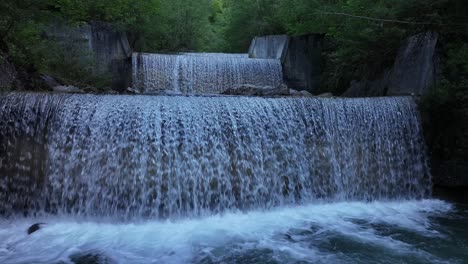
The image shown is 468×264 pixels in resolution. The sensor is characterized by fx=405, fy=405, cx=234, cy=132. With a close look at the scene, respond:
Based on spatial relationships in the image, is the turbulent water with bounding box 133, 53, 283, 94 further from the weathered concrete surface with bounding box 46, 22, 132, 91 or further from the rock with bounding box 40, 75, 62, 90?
the rock with bounding box 40, 75, 62, 90

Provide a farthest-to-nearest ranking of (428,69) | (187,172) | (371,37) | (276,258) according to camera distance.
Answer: (371,37) < (428,69) < (187,172) < (276,258)

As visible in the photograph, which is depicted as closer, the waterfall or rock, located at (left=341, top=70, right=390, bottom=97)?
the waterfall

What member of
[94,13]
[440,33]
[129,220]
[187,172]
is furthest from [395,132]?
[94,13]

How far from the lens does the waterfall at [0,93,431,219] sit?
505 cm

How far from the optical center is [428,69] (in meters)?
6.71

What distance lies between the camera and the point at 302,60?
10086 millimetres

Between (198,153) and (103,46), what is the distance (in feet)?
16.2

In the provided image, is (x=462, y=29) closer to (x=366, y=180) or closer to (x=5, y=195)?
(x=366, y=180)

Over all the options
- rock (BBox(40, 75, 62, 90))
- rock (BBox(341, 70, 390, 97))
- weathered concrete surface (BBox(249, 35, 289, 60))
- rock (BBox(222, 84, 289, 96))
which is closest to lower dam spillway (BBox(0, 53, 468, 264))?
rock (BBox(341, 70, 390, 97))

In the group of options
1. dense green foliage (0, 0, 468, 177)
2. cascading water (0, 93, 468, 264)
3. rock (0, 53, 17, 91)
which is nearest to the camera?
cascading water (0, 93, 468, 264)

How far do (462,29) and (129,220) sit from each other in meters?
6.06

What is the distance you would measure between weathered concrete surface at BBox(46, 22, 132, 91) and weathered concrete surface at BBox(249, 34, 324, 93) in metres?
3.85

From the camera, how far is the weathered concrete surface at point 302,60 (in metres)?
9.93

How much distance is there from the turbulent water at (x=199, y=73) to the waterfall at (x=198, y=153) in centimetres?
386
